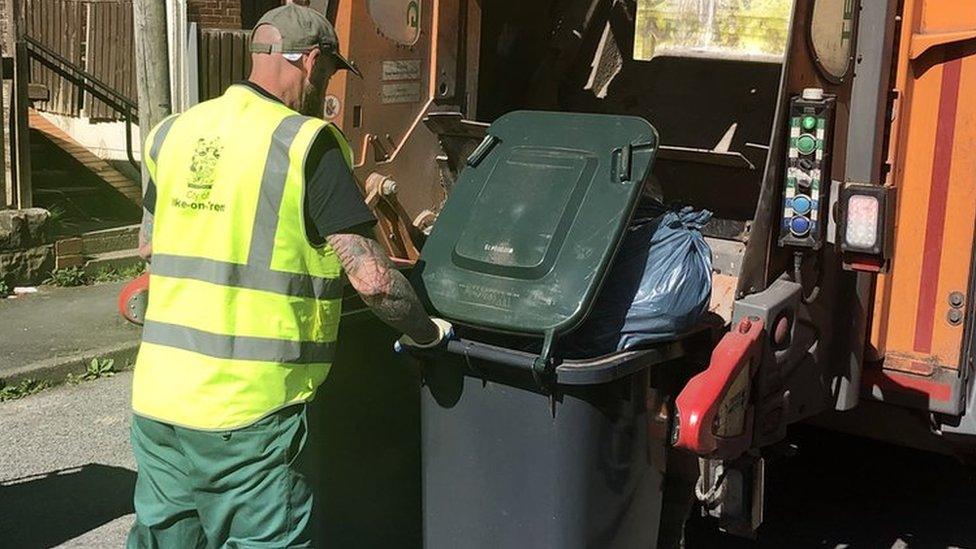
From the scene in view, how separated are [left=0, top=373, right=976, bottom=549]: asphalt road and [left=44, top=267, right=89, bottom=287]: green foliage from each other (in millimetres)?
2205

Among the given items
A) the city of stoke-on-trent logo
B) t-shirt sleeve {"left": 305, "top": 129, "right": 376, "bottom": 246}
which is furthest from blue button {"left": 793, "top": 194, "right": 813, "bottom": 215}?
the city of stoke-on-trent logo

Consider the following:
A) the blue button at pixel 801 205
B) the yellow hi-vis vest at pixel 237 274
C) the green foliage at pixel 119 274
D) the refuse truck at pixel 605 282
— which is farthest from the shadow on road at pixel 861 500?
the green foliage at pixel 119 274

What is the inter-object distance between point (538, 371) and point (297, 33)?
98 centimetres

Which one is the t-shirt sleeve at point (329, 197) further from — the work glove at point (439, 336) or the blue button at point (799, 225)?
the blue button at point (799, 225)

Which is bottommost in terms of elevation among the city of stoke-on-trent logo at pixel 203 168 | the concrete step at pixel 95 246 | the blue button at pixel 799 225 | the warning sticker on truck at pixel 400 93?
the concrete step at pixel 95 246

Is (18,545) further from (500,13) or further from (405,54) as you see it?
(500,13)

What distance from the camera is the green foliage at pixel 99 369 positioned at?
611 centimetres

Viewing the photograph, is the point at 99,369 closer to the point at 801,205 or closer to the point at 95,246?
the point at 95,246

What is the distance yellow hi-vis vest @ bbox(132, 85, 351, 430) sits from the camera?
107 inches

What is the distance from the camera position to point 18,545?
13.3 feet

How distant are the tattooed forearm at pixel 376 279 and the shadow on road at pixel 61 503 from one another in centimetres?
198

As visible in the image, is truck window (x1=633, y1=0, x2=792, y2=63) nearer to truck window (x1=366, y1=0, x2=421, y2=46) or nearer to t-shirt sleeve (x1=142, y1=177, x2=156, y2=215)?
truck window (x1=366, y1=0, x2=421, y2=46)

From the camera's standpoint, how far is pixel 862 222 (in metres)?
3.25

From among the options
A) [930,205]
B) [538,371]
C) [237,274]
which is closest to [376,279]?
[237,274]
